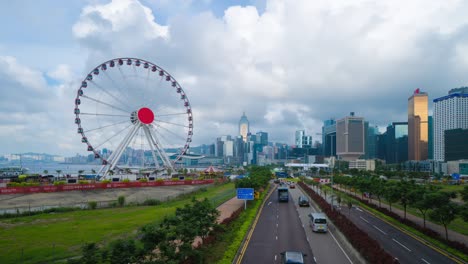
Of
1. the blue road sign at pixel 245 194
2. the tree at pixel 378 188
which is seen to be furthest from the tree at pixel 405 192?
the blue road sign at pixel 245 194

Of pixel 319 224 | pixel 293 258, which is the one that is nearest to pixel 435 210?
pixel 319 224

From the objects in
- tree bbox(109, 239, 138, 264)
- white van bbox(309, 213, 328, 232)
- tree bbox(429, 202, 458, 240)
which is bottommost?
white van bbox(309, 213, 328, 232)

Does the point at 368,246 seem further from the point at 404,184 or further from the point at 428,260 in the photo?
the point at 404,184

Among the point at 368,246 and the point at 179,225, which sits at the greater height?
the point at 179,225

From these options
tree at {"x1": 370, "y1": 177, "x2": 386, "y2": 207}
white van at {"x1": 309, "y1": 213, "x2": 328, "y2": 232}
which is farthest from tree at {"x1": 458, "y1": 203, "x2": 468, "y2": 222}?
tree at {"x1": 370, "y1": 177, "x2": 386, "y2": 207}

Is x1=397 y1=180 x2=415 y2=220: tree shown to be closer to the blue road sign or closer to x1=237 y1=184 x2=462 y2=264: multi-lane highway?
x1=237 y1=184 x2=462 y2=264: multi-lane highway

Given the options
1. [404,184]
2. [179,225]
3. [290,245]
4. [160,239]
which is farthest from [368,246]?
[404,184]

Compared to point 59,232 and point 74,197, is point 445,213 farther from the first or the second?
point 74,197
